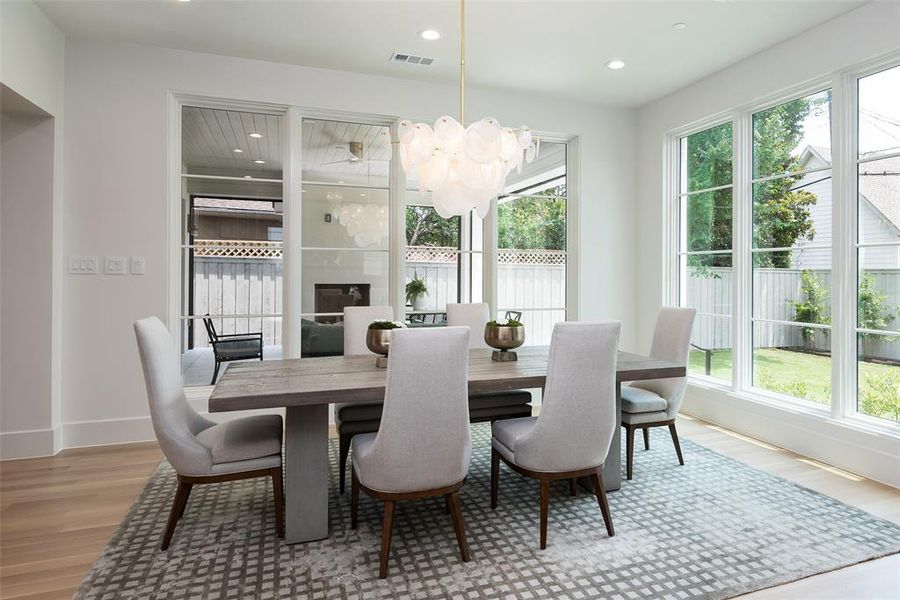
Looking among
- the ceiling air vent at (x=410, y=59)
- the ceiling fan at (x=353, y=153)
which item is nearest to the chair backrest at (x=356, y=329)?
the ceiling fan at (x=353, y=153)

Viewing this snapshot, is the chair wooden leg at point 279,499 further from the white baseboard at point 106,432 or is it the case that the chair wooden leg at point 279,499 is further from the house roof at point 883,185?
the house roof at point 883,185

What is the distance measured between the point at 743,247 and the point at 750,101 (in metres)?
1.11

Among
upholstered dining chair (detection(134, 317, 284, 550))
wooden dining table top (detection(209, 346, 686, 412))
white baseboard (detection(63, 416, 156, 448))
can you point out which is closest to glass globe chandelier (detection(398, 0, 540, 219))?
wooden dining table top (detection(209, 346, 686, 412))

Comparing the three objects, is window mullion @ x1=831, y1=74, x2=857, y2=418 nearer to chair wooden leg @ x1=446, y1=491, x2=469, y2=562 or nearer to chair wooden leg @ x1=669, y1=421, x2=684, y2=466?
chair wooden leg @ x1=669, y1=421, x2=684, y2=466

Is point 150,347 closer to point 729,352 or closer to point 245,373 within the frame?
point 245,373

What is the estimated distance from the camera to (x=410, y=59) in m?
3.86

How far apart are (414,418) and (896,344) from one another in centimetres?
301

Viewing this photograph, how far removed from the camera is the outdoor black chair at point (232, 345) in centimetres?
402

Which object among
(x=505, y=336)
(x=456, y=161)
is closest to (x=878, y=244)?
(x=505, y=336)

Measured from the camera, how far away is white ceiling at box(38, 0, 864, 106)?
10.1 feet

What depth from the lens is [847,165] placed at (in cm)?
321

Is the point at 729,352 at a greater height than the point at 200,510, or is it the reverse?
the point at 729,352

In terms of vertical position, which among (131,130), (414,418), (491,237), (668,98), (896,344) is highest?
(668,98)

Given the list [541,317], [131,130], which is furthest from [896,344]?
[131,130]
